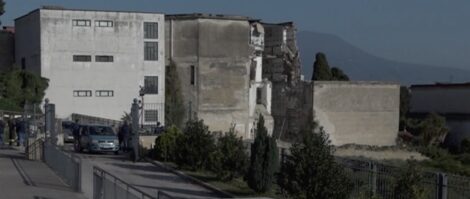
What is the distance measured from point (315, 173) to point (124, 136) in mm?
22148

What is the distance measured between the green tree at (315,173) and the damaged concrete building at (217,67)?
162ft

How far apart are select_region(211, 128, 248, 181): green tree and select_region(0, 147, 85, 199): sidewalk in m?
5.60

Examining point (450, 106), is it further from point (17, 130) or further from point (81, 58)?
point (17, 130)

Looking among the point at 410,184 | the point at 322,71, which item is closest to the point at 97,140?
the point at 410,184

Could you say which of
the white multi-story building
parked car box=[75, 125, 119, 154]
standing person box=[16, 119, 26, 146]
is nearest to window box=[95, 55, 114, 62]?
the white multi-story building

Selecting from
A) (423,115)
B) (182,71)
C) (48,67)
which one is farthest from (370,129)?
(48,67)

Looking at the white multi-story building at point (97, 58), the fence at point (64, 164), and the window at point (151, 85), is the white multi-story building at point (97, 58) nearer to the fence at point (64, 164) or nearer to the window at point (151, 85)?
the window at point (151, 85)

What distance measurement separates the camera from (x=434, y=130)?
225ft

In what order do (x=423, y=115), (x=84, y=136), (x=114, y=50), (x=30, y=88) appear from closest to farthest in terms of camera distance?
(x=84, y=136), (x=30, y=88), (x=114, y=50), (x=423, y=115)

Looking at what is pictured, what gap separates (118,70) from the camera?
223 ft


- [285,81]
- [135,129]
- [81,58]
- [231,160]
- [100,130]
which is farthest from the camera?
[285,81]

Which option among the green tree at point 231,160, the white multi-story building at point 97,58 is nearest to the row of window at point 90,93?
the white multi-story building at point 97,58

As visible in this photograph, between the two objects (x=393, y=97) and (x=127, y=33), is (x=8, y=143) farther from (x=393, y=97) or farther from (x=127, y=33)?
(x=393, y=97)

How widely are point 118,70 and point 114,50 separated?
1.74m
